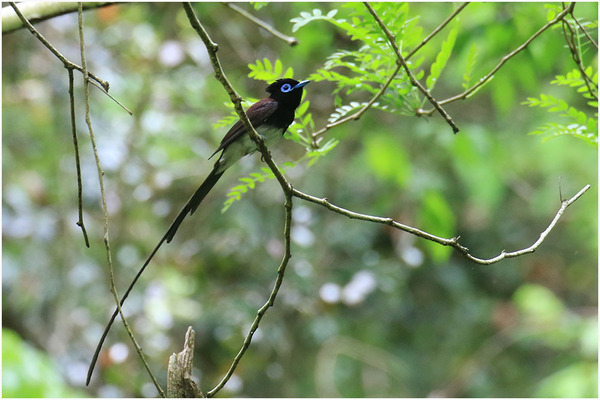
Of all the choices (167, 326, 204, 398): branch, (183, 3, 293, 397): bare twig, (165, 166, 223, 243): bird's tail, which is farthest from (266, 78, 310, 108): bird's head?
(167, 326, 204, 398): branch

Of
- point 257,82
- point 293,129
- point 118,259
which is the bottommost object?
point 293,129

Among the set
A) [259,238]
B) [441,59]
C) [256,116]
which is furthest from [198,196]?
[259,238]

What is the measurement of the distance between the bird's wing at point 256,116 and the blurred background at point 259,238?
200 centimetres

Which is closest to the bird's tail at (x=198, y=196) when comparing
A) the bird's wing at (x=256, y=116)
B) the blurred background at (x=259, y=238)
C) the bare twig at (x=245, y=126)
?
the bird's wing at (x=256, y=116)

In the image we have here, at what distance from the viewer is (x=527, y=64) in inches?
132

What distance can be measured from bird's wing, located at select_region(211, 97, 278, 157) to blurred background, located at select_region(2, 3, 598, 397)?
200 cm

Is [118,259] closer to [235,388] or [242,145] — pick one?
[235,388]

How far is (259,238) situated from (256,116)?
2.70m

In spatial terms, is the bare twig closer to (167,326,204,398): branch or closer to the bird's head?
(167,326,204,398): branch

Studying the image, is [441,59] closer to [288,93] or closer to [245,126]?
[288,93]

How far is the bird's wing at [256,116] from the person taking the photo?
105 inches

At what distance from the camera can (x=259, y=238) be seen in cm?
533

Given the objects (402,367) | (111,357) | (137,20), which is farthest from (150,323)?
(137,20)

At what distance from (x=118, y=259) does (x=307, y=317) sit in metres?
1.62
